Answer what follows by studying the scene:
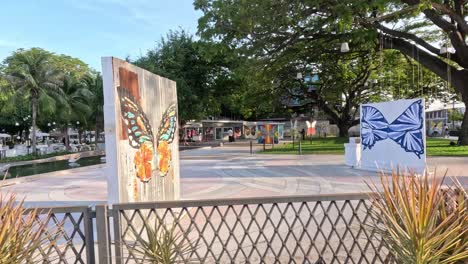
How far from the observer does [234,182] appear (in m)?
11.7

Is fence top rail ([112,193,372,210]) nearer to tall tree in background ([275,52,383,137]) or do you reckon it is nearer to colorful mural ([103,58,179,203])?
colorful mural ([103,58,179,203])

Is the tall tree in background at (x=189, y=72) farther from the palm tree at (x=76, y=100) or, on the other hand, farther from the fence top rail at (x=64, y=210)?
the fence top rail at (x=64, y=210)

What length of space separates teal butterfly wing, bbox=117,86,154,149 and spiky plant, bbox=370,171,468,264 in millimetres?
4030

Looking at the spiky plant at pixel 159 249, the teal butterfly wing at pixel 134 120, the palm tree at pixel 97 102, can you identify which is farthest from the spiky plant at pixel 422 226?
the palm tree at pixel 97 102

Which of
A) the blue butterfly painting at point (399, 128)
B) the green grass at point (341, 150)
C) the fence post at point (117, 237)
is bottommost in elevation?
the green grass at point (341, 150)

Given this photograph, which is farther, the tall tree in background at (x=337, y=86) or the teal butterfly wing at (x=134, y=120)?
the tall tree in background at (x=337, y=86)

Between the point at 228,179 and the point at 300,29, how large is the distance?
815 cm

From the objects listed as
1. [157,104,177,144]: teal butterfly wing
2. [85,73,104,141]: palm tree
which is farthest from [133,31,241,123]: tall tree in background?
[157,104,177,144]: teal butterfly wing

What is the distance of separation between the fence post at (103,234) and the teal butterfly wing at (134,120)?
244 centimetres

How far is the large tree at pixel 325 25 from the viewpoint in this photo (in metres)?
14.4

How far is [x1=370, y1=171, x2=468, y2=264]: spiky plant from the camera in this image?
2.78m

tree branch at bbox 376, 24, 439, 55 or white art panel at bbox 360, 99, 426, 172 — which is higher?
tree branch at bbox 376, 24, 439, 55

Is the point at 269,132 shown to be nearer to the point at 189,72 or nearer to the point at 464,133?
the point at 189,72

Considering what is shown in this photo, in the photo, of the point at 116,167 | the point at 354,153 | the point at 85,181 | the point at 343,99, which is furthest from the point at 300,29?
the point at 343,99
